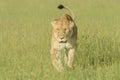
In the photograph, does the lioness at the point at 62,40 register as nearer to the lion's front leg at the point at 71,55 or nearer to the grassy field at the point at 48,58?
the lion's front leg at the point at 71,55

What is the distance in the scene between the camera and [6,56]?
7.77m

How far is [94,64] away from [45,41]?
264 centimetres

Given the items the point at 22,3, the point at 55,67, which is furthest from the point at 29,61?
the point at 22,3

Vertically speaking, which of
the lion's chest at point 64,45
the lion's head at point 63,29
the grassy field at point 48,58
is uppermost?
the lion's head at point 63,29

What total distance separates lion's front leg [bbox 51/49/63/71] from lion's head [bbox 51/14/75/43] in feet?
0.92

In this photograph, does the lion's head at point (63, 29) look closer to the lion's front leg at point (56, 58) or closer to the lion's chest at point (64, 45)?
the lion's chest at point (64, 45)

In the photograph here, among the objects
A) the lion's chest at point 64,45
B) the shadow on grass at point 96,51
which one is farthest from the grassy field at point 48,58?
the lion's chest at point 64,45

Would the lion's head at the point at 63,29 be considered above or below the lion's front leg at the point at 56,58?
above

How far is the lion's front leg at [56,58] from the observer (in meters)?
6.80

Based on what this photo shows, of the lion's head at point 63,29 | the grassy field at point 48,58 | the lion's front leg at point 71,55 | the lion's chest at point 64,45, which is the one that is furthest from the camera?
the lion's front leg at point 71,55

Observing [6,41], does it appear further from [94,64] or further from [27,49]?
[94,64]

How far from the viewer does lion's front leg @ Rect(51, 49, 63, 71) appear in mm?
6798

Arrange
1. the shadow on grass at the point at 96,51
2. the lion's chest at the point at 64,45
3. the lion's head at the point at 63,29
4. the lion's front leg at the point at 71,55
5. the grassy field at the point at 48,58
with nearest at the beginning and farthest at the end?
the grassy field at the point at 48,58
the lion's head at the point at 63,29
the lion's chest at the point at 64,45
the lion's front leg at the point at 71,55
the shadow on grass at the point at 96,51

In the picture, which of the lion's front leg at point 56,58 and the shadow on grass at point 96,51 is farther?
the shadow on grass at point 96,51
